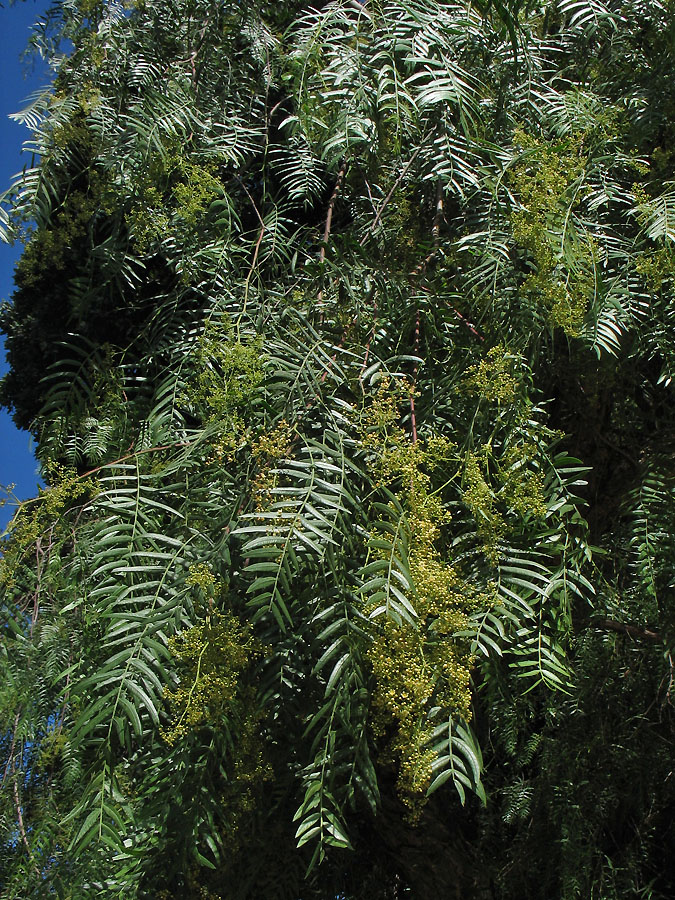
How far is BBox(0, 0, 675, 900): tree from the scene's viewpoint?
1.45 m

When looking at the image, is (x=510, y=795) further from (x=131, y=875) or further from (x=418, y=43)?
(x=418, y=43)

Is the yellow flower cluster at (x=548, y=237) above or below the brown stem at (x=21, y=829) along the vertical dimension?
above

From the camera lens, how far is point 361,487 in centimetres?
160

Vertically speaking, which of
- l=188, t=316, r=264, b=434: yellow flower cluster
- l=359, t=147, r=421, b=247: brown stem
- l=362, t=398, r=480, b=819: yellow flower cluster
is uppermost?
l=359, t=147, r=421, b=247: brown stem

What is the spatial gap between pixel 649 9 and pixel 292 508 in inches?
75.8

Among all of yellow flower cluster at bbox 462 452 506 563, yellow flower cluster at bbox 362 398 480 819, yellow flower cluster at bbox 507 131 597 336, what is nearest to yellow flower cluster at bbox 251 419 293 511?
yellow flower cluster at bbox 362 398 480 819

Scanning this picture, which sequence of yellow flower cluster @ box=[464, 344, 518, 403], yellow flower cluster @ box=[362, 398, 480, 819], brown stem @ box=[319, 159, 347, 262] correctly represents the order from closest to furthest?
yellow flower cluster @ box=[362, 398, 480, 819], yellow flower cluster @ box=[464, 344, 518, 403], brown stem @ box=[319, 159, 347, 262]

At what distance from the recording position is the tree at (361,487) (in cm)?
145

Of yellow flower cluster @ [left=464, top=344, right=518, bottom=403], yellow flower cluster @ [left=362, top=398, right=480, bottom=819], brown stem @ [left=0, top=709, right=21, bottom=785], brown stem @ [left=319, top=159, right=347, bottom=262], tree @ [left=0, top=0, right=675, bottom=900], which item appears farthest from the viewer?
brown stem @ [left=319, top=159, right=347, bottom=262]

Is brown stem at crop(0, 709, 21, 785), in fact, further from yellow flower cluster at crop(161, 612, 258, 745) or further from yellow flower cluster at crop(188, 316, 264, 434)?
yellow flower cluster at crop(188, 316, 264, 434)

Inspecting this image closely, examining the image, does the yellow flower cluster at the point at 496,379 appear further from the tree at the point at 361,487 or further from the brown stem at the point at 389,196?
the brown stem at the point at 389,196

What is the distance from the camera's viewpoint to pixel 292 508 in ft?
4.69

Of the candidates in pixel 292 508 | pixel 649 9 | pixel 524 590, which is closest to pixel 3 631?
pixel 292 508

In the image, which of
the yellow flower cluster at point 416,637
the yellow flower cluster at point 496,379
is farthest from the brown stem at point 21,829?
the yellow flower cluster at point 496,379
